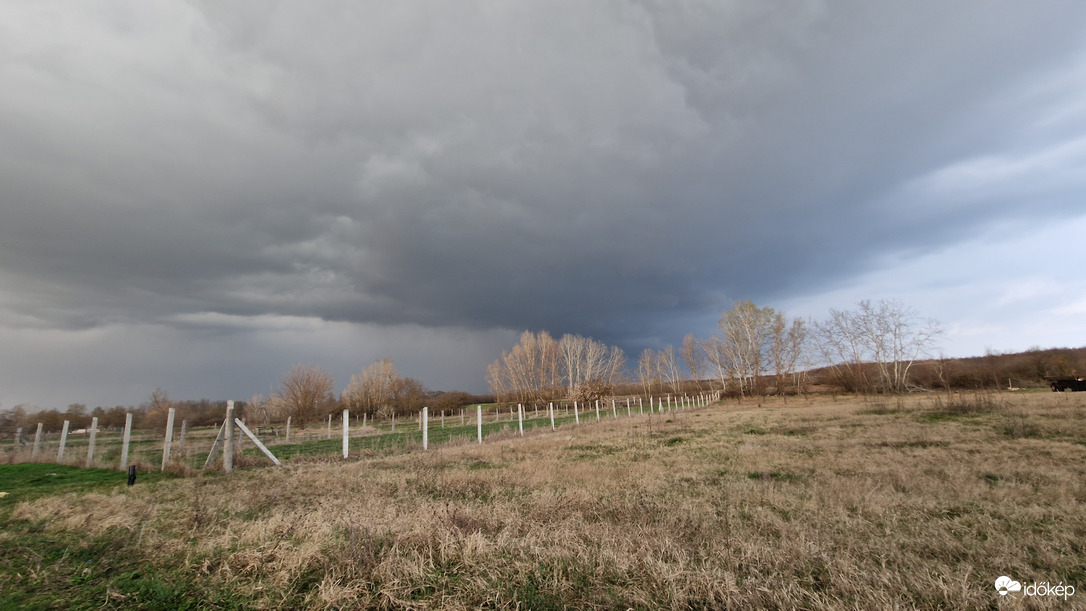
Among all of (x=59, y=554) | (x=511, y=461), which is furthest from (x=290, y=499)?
(x=511, y=461)

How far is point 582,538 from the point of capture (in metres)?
5.30

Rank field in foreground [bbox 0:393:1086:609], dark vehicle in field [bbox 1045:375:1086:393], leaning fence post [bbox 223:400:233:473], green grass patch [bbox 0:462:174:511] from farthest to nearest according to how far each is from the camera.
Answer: dark vehicle in field [bbox 1045:375:1086:393]
leaning fence post [bbox 223:400:233:473]
green grass patch [bbox 0:462:174:511]
field in foreground [bbox 0:393:1086:609]

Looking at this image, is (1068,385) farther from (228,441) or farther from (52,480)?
(52,480)

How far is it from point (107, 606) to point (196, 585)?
2.07ft

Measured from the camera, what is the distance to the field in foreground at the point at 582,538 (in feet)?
12.6

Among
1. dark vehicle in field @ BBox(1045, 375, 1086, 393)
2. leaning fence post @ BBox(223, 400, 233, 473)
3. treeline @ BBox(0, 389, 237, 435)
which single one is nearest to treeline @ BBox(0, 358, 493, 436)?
treeline @ BBox(0, 389, 237, 435)

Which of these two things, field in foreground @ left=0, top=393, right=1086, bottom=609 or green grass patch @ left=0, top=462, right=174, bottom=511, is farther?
green grass patch @ left=0, top=462, right=174, bottom=511

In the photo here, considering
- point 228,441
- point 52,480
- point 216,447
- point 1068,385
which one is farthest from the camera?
point 1068,385

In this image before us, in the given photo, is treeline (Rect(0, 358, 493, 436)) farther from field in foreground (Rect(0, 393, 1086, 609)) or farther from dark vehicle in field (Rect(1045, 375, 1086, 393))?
dark vehicle in field (Rect(1045, 375, 1086, 393))

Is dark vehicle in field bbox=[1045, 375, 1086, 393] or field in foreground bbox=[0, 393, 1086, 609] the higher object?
field in foreground bbox=[0, 393, 1086, 609]

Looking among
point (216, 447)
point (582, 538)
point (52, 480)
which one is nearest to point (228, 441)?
point (216, 447)

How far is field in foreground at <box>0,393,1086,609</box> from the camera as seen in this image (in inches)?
152

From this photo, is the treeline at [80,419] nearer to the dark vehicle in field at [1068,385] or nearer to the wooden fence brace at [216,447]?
the wooden fence brace at [216,447]

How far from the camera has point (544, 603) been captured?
3.67 m
